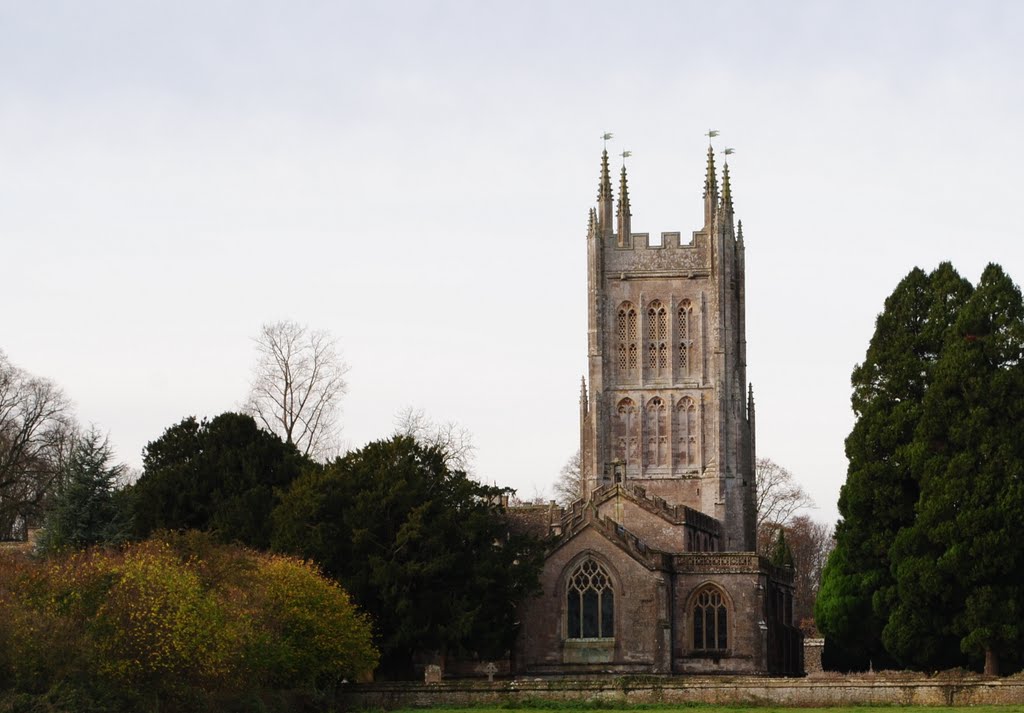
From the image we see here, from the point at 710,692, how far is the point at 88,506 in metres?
20.5

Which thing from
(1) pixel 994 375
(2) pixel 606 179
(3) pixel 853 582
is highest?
(2) pixel 606 179

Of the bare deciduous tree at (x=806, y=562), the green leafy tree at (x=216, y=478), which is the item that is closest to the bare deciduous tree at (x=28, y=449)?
the green leafy tree at (x=216, y=478)

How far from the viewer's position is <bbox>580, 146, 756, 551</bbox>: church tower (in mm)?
72375

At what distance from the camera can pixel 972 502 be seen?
1972 inches

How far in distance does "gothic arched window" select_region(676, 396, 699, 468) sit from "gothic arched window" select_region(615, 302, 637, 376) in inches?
101

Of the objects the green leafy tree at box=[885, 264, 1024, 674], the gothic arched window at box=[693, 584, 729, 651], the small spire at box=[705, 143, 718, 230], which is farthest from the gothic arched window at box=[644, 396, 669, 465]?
the green leafy tree at box=[885, 264, 1024, 674]

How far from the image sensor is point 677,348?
73.7 meters

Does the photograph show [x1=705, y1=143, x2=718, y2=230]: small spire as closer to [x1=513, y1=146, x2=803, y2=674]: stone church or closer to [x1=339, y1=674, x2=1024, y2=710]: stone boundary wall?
[x1=513, y1=146, x2=803, y2=674]: stone church

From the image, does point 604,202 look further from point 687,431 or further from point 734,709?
point 734,709

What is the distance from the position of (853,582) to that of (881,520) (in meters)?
2.43

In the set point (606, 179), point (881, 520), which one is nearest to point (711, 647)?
point (881, 520)

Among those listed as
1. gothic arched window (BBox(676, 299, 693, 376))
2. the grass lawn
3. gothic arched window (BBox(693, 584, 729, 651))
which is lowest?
the grass lawn

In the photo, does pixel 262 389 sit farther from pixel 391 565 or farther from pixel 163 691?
pixel 163 691

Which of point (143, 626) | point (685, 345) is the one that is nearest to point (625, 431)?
point (685, 345)
